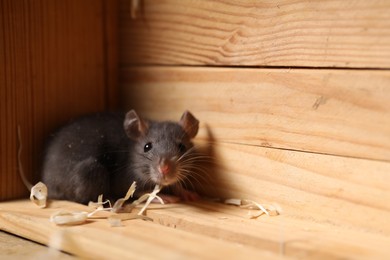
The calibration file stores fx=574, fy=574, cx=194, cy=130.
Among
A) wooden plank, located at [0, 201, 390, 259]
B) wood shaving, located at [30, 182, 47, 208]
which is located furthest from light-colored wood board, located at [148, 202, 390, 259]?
wood shaving, located at [30, 182, 47, 208]

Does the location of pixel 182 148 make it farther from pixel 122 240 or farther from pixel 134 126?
pixel 122 240

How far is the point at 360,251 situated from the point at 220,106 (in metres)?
0.93

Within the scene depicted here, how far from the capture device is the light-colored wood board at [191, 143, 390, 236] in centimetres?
198

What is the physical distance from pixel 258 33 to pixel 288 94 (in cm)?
28

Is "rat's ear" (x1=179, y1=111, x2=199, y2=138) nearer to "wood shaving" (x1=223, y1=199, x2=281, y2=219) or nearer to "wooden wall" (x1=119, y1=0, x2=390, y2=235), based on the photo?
"wooden wall" (x1=119, y1=0, x2=390, y2=235)

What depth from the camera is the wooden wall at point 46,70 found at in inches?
99.7

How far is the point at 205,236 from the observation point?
200cm

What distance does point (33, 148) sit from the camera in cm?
267

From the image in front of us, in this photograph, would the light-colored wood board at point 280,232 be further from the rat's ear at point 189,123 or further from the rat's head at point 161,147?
the rat's ear at point 189,123

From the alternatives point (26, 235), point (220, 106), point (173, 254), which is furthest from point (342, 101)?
point (26, 235)

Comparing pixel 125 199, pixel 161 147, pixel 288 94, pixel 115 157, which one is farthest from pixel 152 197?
pixel 288 94

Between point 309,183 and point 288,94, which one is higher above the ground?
point 288,94

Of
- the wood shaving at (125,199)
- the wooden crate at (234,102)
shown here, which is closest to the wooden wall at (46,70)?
the wooden crate at (234,102)

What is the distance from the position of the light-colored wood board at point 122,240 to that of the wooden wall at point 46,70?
400 millimetres
